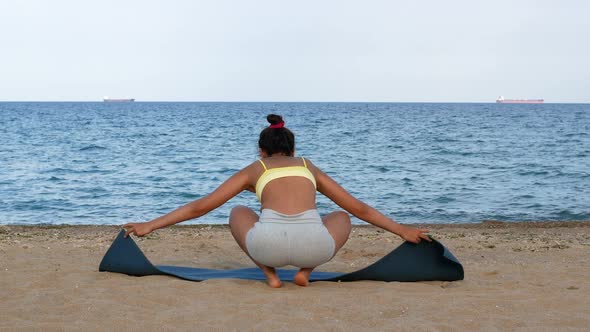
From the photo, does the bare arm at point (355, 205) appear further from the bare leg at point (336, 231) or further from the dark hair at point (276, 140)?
the dark hair at point (276, 140)

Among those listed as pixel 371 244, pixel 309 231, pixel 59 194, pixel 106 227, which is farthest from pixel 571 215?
pixel 59 194

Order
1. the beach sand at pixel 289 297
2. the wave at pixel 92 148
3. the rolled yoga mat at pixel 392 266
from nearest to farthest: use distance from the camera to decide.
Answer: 1. the beach sand at pixel 289 297
2. the rolled yoga mat at pixel 392 266
3. the wave at pixel 92 148

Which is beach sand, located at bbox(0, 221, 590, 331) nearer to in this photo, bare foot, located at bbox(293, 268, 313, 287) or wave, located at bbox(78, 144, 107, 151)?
bare foot, located at bbox(293, 268, 313, 287)

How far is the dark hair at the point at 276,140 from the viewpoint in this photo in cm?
529

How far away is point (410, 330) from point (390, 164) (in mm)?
18950

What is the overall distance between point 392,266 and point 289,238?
1.08 m

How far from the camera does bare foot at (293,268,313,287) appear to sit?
535cm

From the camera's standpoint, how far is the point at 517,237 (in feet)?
30.4

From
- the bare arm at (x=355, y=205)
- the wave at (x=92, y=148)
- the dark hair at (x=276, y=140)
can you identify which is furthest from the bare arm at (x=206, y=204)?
the wave at (x=92, y=148)

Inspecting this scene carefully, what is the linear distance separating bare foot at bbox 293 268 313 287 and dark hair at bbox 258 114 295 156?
3.00 ft

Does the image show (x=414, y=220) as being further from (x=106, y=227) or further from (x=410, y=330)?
(x=410, y=330)

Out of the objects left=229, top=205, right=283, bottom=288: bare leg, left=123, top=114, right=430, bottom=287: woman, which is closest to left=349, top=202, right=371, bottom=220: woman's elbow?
left=123, top=114, right=430, bottom=287: woman

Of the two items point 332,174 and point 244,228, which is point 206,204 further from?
point 332,174

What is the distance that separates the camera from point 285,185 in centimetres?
512
